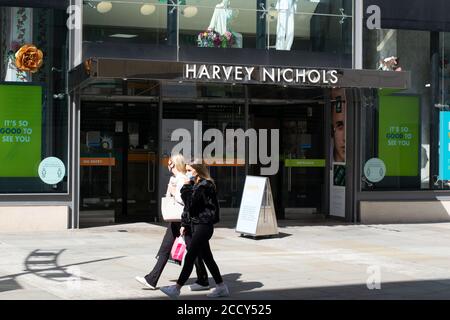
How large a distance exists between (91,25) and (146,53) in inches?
50.7

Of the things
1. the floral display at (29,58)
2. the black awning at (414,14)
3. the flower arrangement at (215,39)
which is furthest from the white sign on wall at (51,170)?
the black awning at (414,14)

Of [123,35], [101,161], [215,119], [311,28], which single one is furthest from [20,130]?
[311,28]

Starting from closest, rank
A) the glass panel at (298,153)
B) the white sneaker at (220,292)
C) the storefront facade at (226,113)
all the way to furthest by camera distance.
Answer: the white sneaker at (220,292), the storefront facade at (226,113), the glass panel at (298,153)

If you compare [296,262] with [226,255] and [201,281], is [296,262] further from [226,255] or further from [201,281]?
[201,281]

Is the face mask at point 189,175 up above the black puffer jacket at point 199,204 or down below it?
above

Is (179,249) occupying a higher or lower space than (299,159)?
lower

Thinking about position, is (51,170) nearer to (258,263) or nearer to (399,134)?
(258,263)

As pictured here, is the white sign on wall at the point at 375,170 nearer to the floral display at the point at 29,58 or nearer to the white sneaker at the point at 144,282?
the floral display at the point at 29,58

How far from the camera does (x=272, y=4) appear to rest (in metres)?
17.1

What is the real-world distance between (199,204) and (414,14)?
10924mm

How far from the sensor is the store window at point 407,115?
17.7 m

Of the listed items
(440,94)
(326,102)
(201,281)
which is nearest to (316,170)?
(326,102)

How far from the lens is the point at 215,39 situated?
16797mm

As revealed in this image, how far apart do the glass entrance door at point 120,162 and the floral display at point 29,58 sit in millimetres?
1824
